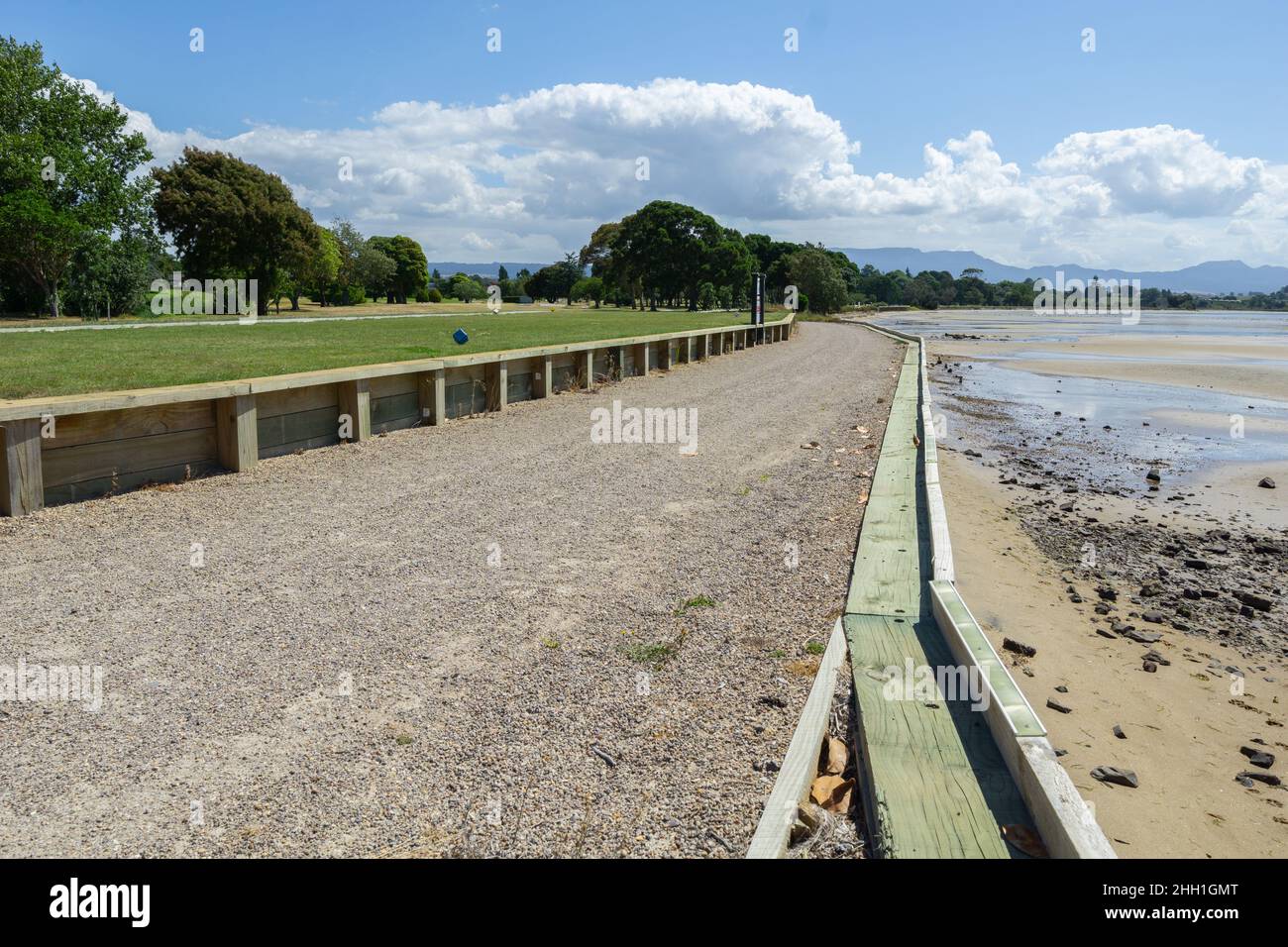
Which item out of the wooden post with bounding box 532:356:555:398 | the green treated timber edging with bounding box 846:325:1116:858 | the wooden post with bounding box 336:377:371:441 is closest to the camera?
the green treated timber edging with bounding box 846:325:1116:858

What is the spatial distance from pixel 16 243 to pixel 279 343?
942 inches

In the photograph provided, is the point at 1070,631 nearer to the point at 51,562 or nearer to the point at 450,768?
the point at 450,768

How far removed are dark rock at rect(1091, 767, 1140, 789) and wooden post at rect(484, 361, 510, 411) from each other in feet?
33.1

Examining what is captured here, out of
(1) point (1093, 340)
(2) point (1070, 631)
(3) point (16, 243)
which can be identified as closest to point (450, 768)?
(2) point (1070, 631)

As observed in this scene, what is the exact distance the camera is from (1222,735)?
13.8ft

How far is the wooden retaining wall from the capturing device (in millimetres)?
6203

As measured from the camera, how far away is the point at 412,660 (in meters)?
4.02

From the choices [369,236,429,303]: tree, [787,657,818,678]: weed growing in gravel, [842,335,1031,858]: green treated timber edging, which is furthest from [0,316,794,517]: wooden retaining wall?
[369,236,429,303]: tree

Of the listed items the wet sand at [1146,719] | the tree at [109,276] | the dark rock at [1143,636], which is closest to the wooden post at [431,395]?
the wet sand at [1146,719]

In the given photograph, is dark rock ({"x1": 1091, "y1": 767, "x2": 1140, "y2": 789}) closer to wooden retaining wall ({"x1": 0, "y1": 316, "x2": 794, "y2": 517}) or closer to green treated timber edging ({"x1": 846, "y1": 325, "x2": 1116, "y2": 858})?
green treated timber edging ({"x1": 846, "y1": 325, "x2": 1116, "y2": 858})

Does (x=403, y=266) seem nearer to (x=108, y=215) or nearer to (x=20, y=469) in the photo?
(x=108, y=215)

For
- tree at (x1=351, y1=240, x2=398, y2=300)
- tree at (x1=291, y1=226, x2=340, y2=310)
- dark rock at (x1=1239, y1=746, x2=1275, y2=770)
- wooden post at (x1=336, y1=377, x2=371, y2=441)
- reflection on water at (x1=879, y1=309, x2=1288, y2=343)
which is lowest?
dark rock at (x1=1239, y1=746, x2=1275, y2=770)

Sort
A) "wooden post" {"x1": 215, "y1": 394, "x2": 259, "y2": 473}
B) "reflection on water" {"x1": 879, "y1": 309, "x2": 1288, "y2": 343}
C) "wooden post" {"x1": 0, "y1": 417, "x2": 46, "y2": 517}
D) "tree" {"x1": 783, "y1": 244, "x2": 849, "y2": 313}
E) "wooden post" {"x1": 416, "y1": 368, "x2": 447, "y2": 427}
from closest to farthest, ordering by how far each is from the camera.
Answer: "wooden post" {"x1": 0, "y1": 417, "x2": 46, "y2": 517}, "wooden post" {"x1": 215, "y1": 394, "x2": 259, "y2": 473}, "wooden post" {"x1": 416, "y1": 368, "x2": 447, "y2": 427}, "reflection on water" {"x1": 879, "y1": 309, "x2": 1288, "y2": 343}, "tree" {"x1": 783, "y1": 244, "x2": 849, "y2": 313}

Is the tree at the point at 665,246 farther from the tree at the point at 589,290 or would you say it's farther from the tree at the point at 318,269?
the tree at the point at 318,269
